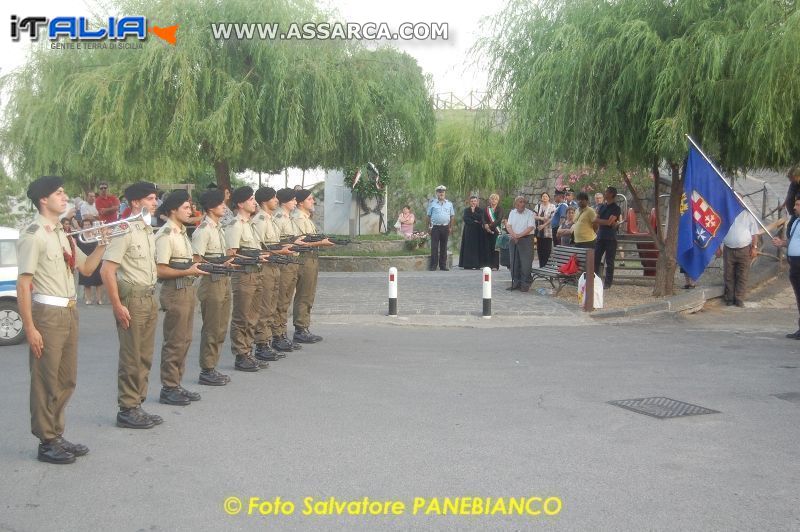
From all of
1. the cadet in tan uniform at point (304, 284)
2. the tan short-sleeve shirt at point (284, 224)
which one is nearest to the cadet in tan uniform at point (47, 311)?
the tan short-sleeve shirt at point (284, 224)

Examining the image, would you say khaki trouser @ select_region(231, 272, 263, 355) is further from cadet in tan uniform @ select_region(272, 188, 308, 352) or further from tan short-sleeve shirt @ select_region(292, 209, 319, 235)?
tan short-sleeve shirt @ select_region(292, 209, 319, 235)

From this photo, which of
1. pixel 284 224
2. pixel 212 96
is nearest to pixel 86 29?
pixel 212 96

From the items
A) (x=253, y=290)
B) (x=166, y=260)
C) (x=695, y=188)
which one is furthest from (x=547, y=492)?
(x=695, y=188)

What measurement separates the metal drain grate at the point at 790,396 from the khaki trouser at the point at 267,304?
5233 mm

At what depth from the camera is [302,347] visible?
34.7 feet

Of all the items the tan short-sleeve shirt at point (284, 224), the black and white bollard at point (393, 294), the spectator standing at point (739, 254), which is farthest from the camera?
the spectator standing at point (739, 254)

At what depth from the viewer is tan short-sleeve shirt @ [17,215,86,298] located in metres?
5.62

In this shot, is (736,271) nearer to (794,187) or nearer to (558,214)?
(794,187)

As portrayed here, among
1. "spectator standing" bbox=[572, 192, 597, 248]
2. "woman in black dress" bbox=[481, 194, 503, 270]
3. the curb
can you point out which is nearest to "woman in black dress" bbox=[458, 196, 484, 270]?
"woman in black dress" bbox=[481, 194, 503, 270]

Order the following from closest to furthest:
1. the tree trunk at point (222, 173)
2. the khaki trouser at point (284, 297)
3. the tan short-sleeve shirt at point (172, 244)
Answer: the tan short-sleeve shirt at point (172, 244) < the khaki trouser at point (284, 297) < the tree trunk at point (222, 173)

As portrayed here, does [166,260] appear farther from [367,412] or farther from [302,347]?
[302,347]

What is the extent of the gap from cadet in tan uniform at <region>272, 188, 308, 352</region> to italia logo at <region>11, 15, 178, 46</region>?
5959 mm

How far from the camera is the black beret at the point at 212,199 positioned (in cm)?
799

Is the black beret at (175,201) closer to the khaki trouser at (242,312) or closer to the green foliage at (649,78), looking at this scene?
the khaki trouser at (242,312)
